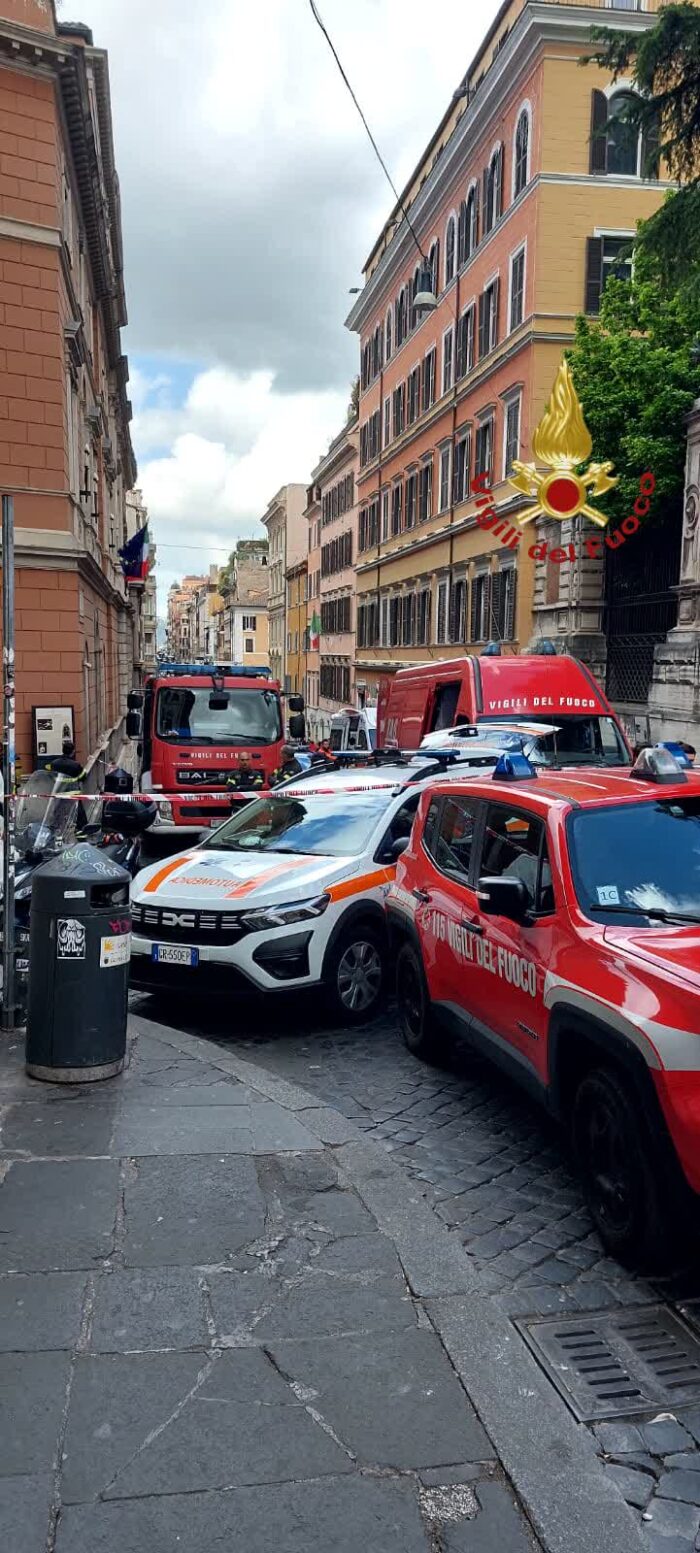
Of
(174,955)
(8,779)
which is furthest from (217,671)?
(174,955)

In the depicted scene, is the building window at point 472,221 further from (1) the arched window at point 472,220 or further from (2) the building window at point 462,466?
(2) the building window at point 462,466

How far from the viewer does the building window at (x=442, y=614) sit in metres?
33.8

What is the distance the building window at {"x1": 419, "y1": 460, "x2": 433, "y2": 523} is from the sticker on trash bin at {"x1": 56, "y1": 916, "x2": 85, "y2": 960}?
32.0 metres

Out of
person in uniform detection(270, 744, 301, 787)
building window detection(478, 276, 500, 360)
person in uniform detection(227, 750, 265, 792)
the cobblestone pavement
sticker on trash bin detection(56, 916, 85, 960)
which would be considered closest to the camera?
the cobblestone pavement

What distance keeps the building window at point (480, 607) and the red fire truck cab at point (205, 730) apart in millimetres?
13142

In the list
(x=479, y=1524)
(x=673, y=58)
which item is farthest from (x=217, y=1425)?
(x=673, y=58)

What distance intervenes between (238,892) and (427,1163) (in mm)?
2527

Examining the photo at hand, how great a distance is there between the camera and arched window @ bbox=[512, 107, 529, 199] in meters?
25.3

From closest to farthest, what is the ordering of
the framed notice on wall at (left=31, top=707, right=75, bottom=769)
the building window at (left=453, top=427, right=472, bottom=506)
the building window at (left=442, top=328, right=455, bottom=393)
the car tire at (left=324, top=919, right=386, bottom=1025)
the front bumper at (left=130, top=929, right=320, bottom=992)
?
the front bumper at (left=130, top=929, right=320, bottom=992) → the car tire at (left=324, top=919, right=386, bottom=1025) → the framed notice on wall at (left=31, top=707, right=75, bottom=769) → the building window at (left=453, top=427, right=472, bottom=506) → the building window at (left=442, top=328, right=455, bottom=393)

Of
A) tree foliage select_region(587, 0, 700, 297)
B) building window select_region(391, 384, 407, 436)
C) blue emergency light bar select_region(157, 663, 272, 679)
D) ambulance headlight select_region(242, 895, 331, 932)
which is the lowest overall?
ambulance headlight select_region(242, 895, 331, 932)

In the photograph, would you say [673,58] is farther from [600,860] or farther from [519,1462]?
[519,1462]

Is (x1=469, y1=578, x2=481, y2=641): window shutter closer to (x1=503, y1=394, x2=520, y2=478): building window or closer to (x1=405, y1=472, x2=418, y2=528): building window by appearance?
(x1=503, y1=394, x2=520, y2=478): building window

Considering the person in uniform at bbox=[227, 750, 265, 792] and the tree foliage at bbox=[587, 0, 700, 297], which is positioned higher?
the tree foliage at bbox=[587, 0, 700, 297]

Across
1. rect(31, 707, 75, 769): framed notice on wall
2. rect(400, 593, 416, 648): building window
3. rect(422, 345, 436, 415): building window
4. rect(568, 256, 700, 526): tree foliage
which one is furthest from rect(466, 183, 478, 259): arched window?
rect(31, 707, 75, 769): framed notice on wall
